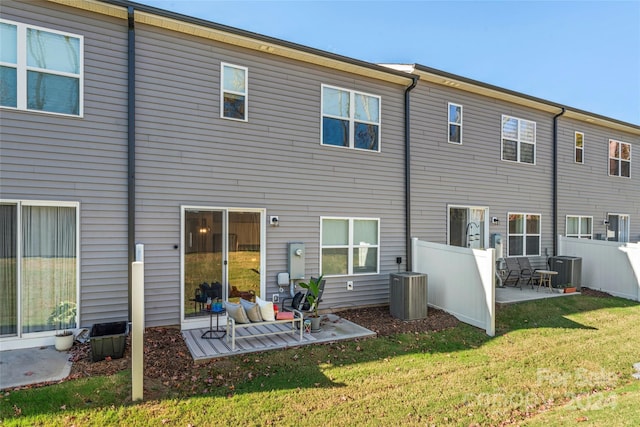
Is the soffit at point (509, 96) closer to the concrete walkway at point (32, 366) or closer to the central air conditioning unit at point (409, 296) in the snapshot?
the central air conditioning unit at point (409, 296)

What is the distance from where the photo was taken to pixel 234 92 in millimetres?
7516

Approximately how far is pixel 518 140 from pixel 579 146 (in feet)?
11.2

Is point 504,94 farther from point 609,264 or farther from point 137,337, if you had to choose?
point 137,337

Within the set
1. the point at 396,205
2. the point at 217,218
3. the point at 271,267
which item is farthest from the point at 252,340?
the point at 396,205

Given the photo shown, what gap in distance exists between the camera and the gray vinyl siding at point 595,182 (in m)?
12.9

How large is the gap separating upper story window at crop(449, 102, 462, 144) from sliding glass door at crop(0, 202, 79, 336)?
358 inches

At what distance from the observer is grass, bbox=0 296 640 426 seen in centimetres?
412

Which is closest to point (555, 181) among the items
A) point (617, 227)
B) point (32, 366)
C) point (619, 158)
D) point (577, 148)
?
point (577, 148)

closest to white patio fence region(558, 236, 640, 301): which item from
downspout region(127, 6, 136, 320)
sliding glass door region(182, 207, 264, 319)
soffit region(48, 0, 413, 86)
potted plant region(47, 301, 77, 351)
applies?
soffit region(48, 0, 413, 86)

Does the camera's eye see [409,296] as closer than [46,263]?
No

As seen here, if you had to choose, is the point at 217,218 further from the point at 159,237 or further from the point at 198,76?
the point at 198,76

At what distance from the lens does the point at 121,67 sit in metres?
6.52

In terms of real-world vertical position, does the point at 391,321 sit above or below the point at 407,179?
below

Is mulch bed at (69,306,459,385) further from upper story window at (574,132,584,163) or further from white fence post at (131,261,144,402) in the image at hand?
upper story window at (574,132,584,163)
